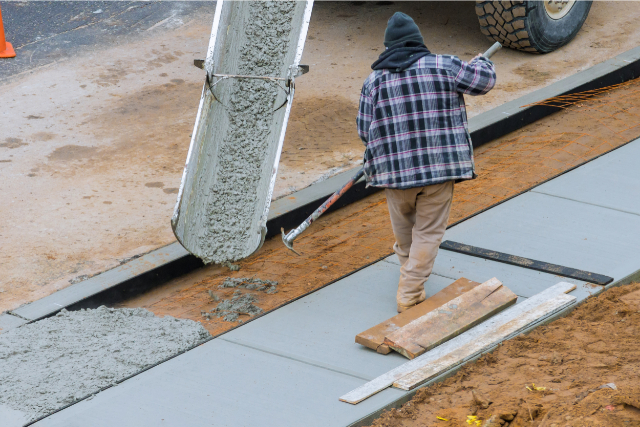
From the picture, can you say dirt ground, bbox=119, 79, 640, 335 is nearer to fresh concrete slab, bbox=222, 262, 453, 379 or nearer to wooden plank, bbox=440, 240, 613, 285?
fresh concrete slab, bbox=222, 262, 453, 379

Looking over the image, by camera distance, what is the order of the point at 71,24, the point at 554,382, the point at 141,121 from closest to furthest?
the point at 554,382
the point at 141,121
the point at 71,24

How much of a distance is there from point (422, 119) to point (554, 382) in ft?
5.29

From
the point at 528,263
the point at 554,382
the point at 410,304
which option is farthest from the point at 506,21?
the point at 554,382

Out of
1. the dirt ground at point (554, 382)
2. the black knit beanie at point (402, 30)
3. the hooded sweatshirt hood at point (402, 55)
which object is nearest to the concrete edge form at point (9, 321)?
the dirt ground at point (554, 382)

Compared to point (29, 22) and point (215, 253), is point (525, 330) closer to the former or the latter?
point (215, 253)

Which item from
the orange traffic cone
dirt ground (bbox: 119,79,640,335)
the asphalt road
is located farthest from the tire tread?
the orange traffic cone

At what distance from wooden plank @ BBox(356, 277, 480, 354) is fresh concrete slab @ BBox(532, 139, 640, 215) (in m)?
1.78

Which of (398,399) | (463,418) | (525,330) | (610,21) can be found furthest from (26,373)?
(610,21)

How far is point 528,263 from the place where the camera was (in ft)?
17.4

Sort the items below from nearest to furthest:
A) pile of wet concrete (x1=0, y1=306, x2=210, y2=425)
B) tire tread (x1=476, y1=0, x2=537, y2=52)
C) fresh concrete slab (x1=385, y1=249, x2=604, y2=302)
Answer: pile of wet concrete (x1=0, y1=306, x2=210, y2=425) < fresh concrete slab (x1=385, y1=249, x2=604, y2=302) < tire tread (x1=476, y1=0, x2=537, y2=52)

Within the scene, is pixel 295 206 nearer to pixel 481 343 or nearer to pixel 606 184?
pixel 481 343

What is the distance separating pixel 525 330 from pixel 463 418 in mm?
940

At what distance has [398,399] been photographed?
12.9 feet

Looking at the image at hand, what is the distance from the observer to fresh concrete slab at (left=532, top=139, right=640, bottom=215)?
621 centimetres
